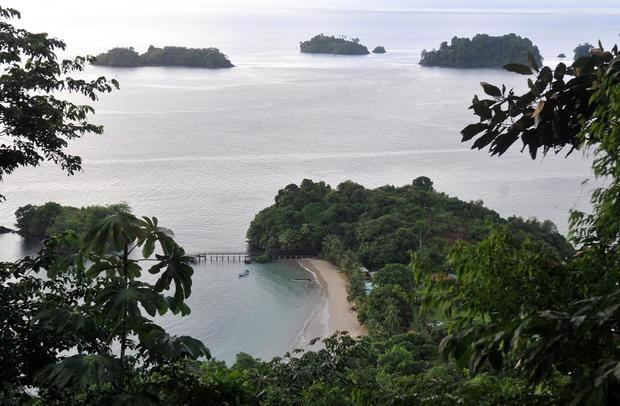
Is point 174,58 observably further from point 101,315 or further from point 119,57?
point 101,315

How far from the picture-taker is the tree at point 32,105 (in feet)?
12.7

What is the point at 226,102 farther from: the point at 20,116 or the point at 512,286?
the point at 512,286

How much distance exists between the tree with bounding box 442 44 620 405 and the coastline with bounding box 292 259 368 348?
33.9 feet

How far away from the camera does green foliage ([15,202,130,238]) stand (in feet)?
59.5

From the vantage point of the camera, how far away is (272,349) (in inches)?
520

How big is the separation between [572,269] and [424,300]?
0.31 metres

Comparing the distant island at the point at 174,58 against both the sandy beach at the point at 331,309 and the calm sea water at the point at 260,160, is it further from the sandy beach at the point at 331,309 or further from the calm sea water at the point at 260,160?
the sandy beach at the point at 331,309

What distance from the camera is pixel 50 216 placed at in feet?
63.1

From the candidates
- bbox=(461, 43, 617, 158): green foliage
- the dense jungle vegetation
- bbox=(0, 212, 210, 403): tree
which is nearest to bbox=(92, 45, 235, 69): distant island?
the dense jungle vegetation

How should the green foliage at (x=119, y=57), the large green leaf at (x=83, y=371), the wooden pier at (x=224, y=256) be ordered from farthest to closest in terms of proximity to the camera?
the green foliage at (x=119, y=57) → the wooden pier at (x=224, y=256) → the large green leaf at (x=83, y=371)

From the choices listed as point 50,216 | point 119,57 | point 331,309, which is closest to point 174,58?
point 119,57

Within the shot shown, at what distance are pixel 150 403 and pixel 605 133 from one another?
4.92ft

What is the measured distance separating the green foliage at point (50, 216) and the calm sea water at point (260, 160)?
532 millimetres

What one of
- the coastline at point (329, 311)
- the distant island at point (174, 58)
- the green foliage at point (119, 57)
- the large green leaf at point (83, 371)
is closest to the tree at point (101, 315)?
the large green leaf at point (83, 371)
